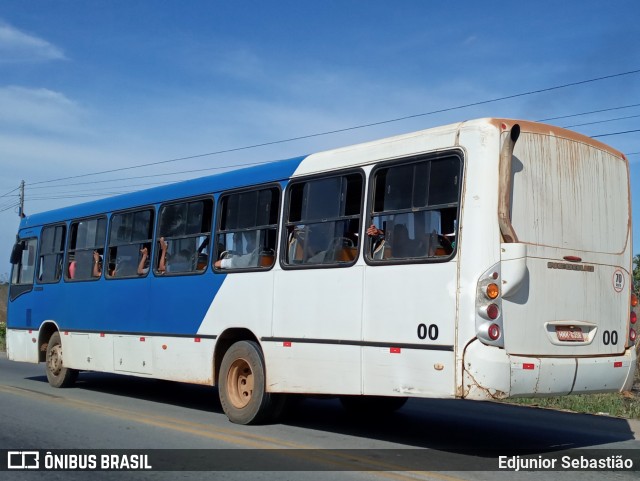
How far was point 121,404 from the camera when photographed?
12.3m

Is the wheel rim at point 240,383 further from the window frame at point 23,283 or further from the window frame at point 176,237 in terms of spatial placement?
the window frame at point 23,283

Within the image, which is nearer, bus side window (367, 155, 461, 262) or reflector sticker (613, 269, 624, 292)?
bus side window (367, 155, 461, 262)

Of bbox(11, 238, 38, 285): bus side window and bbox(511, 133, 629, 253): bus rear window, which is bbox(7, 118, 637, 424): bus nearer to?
bbox(511, 133, 629, 253): bus rear window

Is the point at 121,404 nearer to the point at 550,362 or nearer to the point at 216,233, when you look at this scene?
the point at 216,233

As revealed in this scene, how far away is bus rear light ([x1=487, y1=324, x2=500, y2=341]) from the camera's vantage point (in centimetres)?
751

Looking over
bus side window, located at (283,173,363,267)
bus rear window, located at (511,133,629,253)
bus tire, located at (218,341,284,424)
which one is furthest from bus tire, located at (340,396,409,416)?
bus rear window, located at (511,133,629,253)

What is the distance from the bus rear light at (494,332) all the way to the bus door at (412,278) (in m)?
0.33

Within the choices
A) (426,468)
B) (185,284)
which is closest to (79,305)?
(185,284)

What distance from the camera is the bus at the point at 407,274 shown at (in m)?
7.70

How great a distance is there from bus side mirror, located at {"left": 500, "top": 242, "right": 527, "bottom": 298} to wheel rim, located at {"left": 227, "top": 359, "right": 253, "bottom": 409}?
3766 millimetres

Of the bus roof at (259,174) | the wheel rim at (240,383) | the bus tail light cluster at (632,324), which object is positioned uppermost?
the bus roof at (259,174)

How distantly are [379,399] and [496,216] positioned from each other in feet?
13.3

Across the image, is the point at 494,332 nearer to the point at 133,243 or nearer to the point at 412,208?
the point at 412,208

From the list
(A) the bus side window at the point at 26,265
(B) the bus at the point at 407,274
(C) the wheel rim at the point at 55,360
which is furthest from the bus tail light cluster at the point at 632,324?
(A) the bus side window at the point at 26,265
